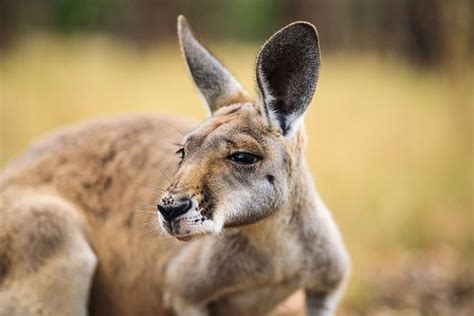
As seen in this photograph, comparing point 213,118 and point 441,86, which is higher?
point 213,118

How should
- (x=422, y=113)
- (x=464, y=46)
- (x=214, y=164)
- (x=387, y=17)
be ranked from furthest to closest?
(x=387, y=17)
(x=422, y=113)
(x=464, y=46)
(x=214, y=164)

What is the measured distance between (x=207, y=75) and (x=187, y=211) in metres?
1.28

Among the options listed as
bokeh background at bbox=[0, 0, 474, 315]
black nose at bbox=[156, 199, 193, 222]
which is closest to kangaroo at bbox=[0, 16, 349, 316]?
black nose at bbox=[156, 199, 193, 222]

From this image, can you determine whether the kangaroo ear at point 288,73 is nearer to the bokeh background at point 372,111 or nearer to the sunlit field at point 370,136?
the bokeh background at point 372,111

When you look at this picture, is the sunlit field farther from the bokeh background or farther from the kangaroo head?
the kangaroo head

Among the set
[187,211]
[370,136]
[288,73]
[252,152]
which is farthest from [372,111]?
[187,211]

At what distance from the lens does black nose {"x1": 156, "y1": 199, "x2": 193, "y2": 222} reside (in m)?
3.99

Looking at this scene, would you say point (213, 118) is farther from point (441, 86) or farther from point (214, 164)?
point (441, 86)

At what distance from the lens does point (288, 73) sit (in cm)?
442

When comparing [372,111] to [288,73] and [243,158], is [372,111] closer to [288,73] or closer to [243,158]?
[288,73]

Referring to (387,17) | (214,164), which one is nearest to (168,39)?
(387,17)

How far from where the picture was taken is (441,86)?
40.5 feet

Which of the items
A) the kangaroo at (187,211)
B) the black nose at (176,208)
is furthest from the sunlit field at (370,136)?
the black nose at (176,208)

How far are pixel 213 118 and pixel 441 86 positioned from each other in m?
8.34
